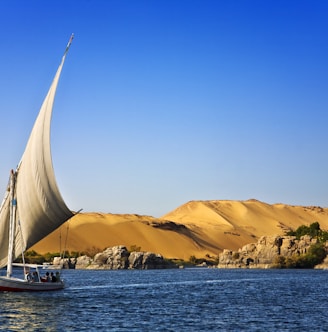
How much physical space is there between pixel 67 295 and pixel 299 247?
88.3 meters

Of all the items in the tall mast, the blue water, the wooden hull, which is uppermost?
the tall mast

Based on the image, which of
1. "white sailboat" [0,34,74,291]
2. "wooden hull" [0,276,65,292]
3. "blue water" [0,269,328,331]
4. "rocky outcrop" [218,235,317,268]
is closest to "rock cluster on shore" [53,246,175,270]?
"rocky outcrop" [218,235,317,268]

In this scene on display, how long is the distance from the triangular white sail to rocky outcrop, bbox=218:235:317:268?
289 ft

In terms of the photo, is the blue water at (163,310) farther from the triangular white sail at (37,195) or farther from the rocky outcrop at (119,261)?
the rocky outcrop at (119,261)

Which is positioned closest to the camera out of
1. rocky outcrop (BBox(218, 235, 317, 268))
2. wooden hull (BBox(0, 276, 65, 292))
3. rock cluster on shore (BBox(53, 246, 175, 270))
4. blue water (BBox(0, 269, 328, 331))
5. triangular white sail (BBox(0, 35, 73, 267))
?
blue water (BBox(0, 269, 328, 331))

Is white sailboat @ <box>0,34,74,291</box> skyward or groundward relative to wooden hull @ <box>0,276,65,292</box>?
skyward

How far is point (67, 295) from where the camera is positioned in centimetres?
4959

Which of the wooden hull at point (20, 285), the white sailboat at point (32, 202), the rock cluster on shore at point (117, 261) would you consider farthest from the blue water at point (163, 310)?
the rock cluster on shore at point (117, 261)

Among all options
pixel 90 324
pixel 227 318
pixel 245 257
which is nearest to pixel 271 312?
pixel 227 318

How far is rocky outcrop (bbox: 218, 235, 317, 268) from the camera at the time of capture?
131 m

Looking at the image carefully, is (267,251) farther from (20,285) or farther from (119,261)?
(20,285)

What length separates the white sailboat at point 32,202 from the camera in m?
44.5

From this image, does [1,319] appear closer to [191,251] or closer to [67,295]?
[67,295]

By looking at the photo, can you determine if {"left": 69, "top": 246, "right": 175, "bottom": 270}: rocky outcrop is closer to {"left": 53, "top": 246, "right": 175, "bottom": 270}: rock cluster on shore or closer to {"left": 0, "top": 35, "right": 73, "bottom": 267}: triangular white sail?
{"left": 53, "top": 246, "right": 175, "bottom": 270}: rock cluster on shore
